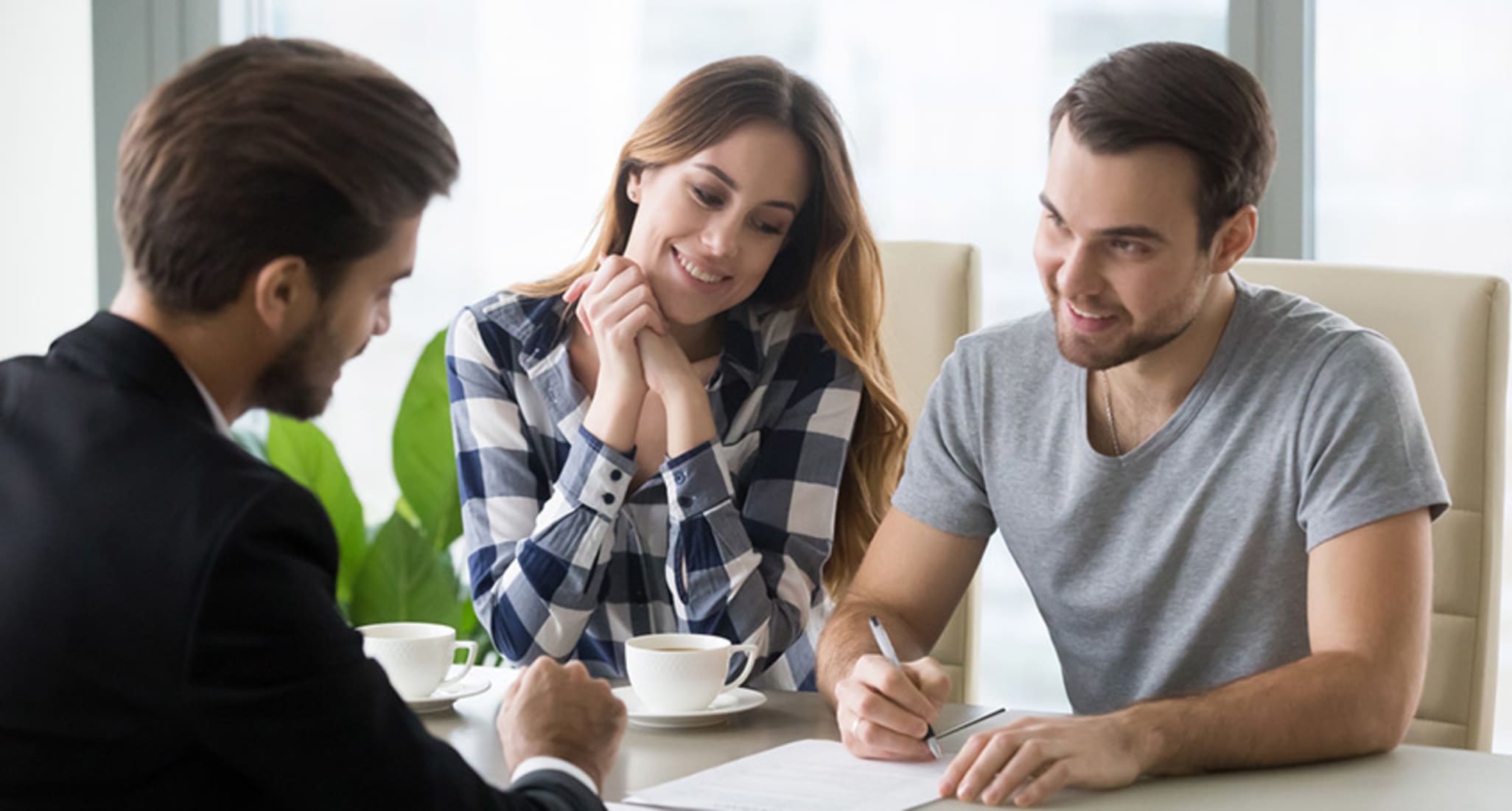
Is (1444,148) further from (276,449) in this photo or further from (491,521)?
(276,449)

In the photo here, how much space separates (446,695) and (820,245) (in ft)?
2.72

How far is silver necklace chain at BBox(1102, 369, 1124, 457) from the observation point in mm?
1724

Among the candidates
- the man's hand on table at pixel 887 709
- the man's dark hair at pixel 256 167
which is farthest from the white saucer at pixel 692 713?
the man's dark hair at pixel 256 167

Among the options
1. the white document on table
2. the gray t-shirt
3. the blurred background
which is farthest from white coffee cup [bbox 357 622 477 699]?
the blurred background

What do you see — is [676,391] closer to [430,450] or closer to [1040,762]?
[1040,762]

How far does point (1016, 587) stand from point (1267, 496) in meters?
1.34

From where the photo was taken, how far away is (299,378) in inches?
38.5

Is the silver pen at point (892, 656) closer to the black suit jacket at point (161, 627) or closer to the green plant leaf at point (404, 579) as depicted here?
the black suit jacket at point (161, 627)

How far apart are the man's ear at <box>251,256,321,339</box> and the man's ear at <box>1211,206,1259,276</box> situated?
3.40ft

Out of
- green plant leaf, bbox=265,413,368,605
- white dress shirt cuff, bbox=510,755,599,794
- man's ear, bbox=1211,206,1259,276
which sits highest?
man's ear, bbox=1211,206,1259,276

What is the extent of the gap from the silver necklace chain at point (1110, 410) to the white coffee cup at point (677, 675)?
1.82 feet

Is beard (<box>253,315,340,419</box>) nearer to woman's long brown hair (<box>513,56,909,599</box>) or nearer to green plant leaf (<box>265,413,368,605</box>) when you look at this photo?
woman's long brown hair (<box>513,56,909,599</box>)

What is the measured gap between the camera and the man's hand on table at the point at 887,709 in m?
1.28

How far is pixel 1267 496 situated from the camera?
160cm
